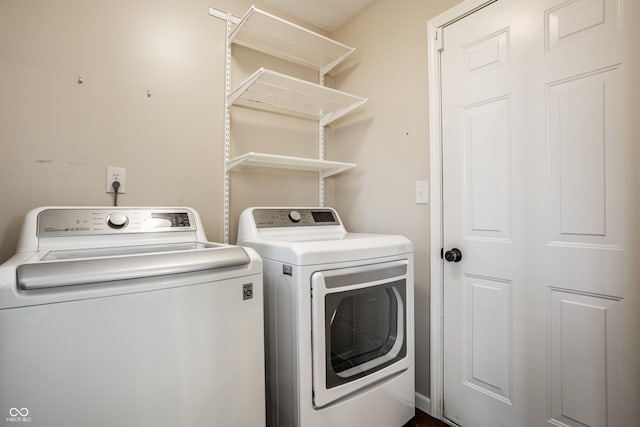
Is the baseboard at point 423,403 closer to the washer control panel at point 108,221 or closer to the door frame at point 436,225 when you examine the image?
the door frame at point 436,225

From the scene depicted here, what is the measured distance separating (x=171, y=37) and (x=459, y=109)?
1.54 meters

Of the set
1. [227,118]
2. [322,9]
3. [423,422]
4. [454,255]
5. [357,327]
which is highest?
[322,9]

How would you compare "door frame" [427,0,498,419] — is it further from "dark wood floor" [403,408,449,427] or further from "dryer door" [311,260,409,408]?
"dryer door" [311,260,409,408]

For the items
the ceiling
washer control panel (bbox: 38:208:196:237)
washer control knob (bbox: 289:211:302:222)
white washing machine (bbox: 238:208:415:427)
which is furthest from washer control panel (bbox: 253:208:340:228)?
the ceiling

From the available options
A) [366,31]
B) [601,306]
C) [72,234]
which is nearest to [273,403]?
[72,234]

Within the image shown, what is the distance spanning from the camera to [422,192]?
1.76m

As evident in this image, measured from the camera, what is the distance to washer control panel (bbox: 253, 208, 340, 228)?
175cm

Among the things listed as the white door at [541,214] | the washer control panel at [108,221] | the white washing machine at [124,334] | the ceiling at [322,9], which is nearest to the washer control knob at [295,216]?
the washer control panel at [108,221]

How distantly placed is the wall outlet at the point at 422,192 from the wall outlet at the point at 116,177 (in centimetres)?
151

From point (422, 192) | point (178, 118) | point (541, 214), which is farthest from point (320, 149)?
point (541, 214)

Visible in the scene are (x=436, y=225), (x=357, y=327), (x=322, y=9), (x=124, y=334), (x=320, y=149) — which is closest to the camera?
(x=124, y=334)

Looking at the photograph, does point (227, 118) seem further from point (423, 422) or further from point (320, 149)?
point (423, 422)

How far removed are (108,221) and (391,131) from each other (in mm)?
1535

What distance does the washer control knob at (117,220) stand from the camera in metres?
1.34
